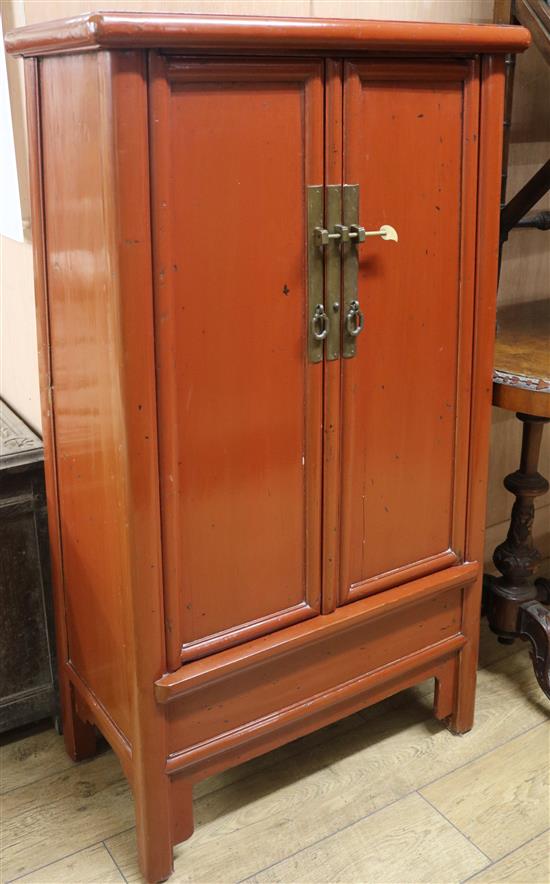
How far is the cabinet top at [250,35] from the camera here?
1450 mm

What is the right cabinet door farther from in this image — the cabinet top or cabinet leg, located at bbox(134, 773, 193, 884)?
cabinet leg, located at bbox(134, 773, 193, 884)

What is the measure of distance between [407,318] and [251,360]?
0.37 m

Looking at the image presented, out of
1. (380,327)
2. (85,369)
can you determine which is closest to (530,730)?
(380,327)

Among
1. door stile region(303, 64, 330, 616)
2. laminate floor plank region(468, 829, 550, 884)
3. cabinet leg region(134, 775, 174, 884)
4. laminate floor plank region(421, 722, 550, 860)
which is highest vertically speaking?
door stile region(303, 64, 330, 616)

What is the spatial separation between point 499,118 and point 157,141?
30.3 inches

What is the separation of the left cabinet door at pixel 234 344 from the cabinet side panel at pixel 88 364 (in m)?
0.09

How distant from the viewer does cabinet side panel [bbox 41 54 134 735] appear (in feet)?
5.22

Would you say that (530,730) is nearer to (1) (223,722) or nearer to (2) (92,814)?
(1) (223,722)

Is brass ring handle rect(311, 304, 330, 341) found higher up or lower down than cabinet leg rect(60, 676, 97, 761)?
higher up

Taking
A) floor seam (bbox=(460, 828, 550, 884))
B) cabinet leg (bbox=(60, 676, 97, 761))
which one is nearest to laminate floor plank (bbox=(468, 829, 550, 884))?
floor seam (bbox=(460, 828, 550, 884))

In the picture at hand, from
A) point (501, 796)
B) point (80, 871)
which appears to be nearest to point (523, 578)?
point (501, 796)

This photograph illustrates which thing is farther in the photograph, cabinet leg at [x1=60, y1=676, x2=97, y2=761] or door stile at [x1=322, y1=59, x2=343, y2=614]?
cabinet leg at [x1=60, y1=676, x2=97, y2=761]

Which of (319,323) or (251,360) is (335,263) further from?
(251,360)

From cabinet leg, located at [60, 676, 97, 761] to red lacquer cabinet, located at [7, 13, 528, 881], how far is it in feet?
0.09
